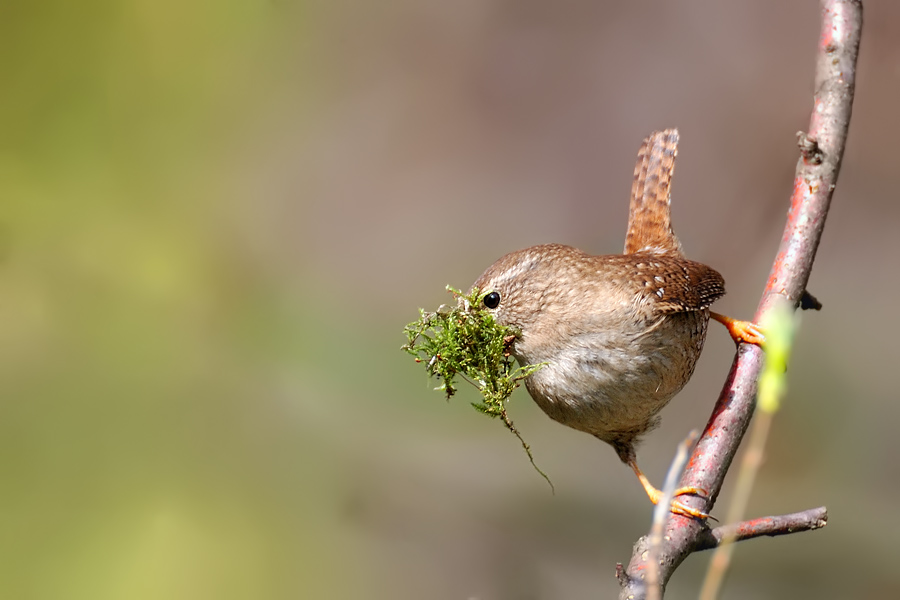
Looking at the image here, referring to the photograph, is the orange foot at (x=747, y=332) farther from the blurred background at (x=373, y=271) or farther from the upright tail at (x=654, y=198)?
the blurred background at (x=373, y=271)

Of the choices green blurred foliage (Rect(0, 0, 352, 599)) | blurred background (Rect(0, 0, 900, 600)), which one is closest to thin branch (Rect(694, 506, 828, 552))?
blurred background (Rect(0, 0, 900, 600))

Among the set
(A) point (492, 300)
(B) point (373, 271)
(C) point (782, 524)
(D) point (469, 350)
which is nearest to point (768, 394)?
(C) point (782, 524)

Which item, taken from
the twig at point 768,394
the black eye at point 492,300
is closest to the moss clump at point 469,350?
the black eye at point 492,300

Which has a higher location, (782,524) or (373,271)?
(373,271)

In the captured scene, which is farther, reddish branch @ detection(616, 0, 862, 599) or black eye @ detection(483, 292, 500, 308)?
black eye @ detection(483, 292, 500, 308)

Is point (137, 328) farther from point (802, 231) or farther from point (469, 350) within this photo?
point (802, 231)

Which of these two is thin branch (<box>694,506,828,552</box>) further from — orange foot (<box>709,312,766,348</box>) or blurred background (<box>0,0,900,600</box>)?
blurred background (<box>0,0,900,600</box>)

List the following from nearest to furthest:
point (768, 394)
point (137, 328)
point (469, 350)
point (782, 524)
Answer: point (768, 394) < point (782, 524) < point (469, 350) < point (137, 328)
